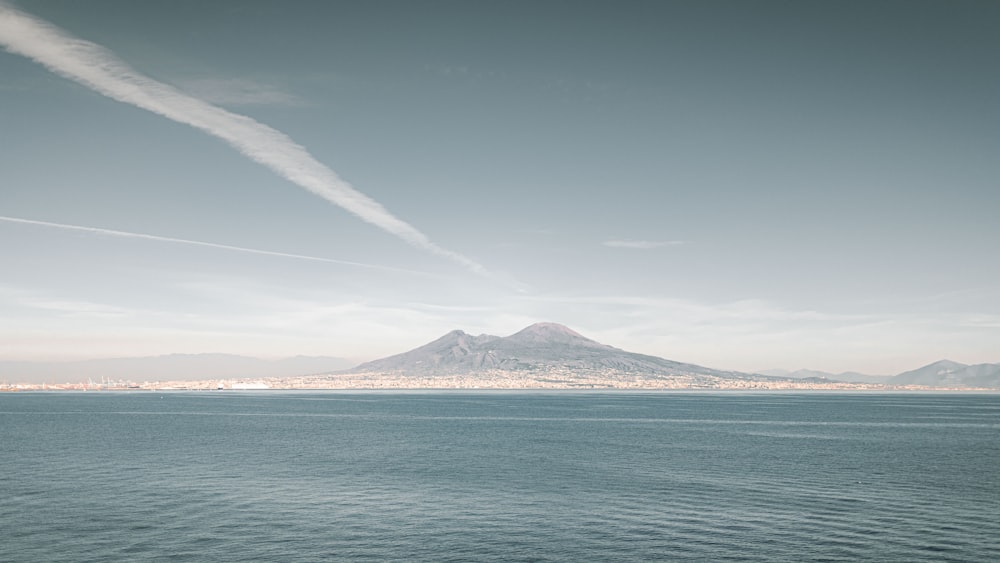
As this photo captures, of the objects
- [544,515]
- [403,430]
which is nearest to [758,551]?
[544,515]

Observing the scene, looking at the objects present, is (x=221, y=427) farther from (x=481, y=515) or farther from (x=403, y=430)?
(x=481, y=515)

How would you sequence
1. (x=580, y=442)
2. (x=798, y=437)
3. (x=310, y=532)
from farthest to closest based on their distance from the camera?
(x=798, y=437) → (x=580, y=442) → (x=310, y=532)

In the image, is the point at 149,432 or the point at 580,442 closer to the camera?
the point at 580,442

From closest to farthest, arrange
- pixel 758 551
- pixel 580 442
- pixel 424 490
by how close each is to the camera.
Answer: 1. pixel 758 551
2. pixel 424 490
3. pixel 580 442

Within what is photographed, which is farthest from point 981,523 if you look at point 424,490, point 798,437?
point 798,437

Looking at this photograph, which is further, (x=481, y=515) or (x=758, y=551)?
(x=481, y=515)

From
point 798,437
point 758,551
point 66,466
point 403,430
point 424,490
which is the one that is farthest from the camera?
point 403,430

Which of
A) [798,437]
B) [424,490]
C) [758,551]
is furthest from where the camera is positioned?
[798,437]

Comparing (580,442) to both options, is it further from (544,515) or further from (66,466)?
(66,466)
